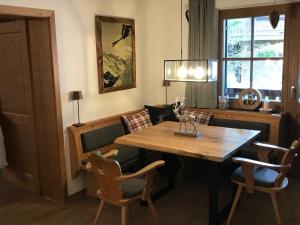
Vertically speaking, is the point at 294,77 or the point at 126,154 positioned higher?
the point at 294,77

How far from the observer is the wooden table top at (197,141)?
9.84ft

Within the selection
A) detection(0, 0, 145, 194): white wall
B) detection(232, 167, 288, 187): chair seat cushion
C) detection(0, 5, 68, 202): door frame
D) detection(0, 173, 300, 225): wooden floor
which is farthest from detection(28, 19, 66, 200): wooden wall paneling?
detection(232, 167, 288, 187): chair seat cushion

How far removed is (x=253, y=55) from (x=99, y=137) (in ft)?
7.20

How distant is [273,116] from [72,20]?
2.56 meters

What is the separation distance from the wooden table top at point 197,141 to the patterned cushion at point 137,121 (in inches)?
19.9

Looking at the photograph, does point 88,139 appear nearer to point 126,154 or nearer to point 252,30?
point 126,154

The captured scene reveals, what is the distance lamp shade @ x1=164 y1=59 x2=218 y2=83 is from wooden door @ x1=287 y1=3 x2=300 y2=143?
1342 millimetres

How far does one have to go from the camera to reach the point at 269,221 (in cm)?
332

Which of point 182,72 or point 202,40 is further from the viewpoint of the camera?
point 202,40

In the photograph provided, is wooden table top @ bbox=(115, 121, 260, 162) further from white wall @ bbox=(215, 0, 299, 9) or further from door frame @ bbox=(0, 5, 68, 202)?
white wall @ bbox=(215, 0, 299, 9)

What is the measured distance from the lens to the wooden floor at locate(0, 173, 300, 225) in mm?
3395

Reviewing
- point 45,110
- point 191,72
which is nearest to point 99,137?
point 45,110

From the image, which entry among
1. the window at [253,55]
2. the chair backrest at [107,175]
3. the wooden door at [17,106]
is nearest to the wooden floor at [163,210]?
the wooden door at [17,106]

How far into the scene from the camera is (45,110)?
12.5 ft
